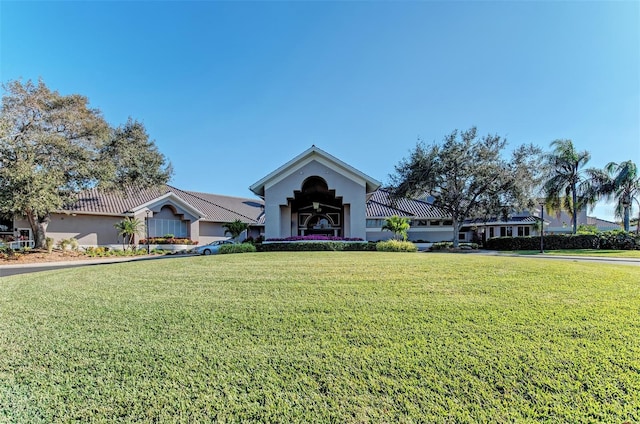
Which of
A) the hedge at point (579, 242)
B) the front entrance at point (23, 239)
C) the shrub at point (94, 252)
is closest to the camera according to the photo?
the front entrance at point (23, 239)

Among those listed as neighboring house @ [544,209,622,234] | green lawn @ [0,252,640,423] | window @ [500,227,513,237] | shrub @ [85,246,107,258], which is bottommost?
shrub @ [85,246,107,258]

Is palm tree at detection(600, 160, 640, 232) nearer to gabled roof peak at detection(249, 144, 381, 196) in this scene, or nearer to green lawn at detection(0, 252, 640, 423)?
gabled roof peak at detection(249, 144, 381, 196)

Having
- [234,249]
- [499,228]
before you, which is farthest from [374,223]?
[499,228]

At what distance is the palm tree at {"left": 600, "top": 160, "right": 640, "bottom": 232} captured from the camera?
26.0 m

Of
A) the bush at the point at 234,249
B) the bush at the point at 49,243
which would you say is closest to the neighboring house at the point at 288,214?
the bush at the point at 49,243

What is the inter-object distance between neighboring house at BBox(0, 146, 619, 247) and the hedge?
5.79m

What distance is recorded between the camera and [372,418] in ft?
9.21

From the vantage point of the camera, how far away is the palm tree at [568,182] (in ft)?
90.8

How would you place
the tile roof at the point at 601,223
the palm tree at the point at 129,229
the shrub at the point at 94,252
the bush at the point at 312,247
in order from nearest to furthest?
the bush at the point at 312,247 → the shrub at the point at 94,252 → the palm tree at the point at 129,229 → the tile roof at the point at 601,223

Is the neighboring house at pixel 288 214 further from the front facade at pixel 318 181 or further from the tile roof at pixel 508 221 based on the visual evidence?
the tile roof at pixel 508 221

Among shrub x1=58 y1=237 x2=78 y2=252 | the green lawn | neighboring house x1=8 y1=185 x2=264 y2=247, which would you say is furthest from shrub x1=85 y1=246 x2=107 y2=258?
the green lawn

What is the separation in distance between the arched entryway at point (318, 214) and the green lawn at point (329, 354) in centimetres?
1693

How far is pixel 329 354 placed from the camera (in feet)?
12.3

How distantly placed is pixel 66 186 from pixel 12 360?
21.0 m
